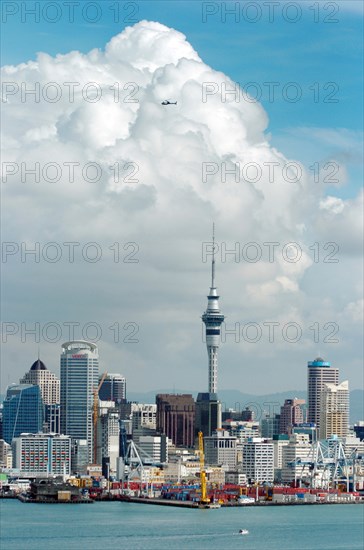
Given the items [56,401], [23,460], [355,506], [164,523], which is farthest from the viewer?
[56,401]

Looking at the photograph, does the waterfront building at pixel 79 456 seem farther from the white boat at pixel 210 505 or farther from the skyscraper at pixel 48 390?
the white boat at pixel 210 505

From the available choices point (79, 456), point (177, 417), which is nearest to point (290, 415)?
point (177, 417)

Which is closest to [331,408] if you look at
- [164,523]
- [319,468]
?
[319,468]

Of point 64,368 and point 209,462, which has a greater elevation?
point 64,368

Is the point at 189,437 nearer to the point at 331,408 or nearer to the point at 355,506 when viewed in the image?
the point at 331,408

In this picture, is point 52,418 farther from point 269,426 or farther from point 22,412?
point 269,426
